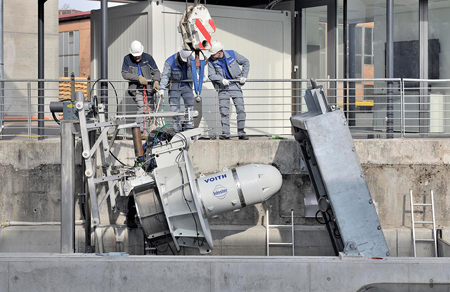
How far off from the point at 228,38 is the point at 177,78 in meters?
2.67

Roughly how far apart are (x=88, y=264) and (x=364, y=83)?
7.92m

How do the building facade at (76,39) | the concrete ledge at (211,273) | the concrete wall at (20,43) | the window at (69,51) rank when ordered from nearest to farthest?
the concrete ledge at (211,273)
the concrete wall at (20,43)
the building facade at (76,39)
the window at (69,51)

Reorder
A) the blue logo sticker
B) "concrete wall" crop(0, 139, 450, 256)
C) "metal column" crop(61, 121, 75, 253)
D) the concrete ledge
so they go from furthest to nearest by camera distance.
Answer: "concrete wall" crop(0, 139, 450, 256)
the blue logo sticker
"metal column" crop(61, 121, 75, 253)
the concrete ledge

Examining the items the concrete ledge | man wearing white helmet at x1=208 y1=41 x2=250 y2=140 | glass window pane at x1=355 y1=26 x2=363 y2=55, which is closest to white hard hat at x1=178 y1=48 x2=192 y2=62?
man wearing white helmet at x1=208 y1=41 x2=250 y2=140

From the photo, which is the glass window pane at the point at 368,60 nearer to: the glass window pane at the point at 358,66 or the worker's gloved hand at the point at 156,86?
the glass window pane at the point at 358,66

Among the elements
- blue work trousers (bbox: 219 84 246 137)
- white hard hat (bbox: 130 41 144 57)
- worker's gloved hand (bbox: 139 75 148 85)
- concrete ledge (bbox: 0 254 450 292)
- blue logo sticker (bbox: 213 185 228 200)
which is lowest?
concrete ledge (bbox: 0 254 450 292)

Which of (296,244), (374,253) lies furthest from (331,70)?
(374,253)

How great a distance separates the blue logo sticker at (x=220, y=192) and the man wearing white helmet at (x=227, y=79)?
5.15 ft

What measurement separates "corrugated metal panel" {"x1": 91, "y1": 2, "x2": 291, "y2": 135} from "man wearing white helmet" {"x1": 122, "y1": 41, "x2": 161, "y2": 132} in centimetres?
118

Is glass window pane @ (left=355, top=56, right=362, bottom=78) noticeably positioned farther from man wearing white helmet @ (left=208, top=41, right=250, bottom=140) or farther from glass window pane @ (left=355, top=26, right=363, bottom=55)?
man wearing white helmet @ (left=208, top=41, right=250, bottom=140)

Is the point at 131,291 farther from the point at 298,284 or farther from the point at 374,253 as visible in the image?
the point at 374,253

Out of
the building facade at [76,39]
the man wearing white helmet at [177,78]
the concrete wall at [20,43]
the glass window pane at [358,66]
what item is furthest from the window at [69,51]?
the man wearing white helmet at [177,78]

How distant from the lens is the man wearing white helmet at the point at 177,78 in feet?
30.0

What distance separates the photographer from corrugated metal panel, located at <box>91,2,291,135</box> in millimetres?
10859
